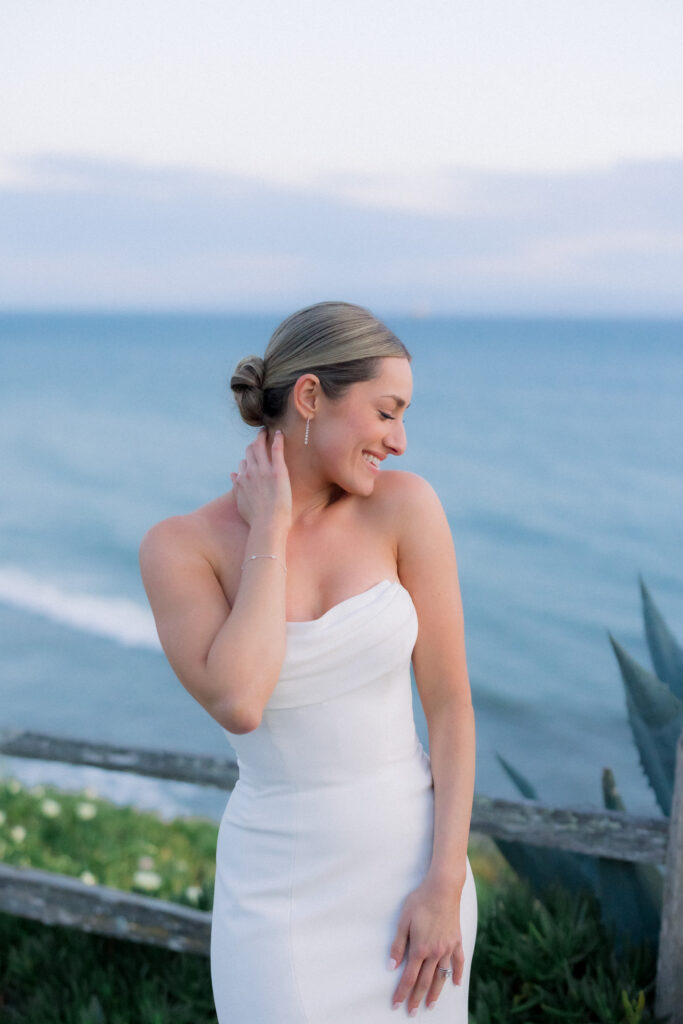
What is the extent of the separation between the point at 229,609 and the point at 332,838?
56 cm

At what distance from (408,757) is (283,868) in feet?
1.24

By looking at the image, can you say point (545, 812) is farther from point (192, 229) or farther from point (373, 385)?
point (192, 229)

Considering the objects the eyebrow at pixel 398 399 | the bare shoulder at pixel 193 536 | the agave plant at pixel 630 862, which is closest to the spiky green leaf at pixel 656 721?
the agave plant at pixel 630 862

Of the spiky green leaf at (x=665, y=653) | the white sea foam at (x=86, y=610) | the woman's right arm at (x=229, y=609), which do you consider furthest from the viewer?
the white sea foam at (x=86, y=610)

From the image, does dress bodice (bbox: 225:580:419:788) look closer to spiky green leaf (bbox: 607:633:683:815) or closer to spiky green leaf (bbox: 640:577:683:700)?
spiky green leaf (bbox: 607:633:683:815)

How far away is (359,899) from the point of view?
83.7 inches

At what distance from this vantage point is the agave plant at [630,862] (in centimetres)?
331

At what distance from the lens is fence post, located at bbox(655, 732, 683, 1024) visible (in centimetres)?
294

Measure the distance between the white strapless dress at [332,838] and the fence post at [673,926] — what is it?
3.31 ft

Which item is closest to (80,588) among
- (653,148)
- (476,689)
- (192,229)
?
(476,689)

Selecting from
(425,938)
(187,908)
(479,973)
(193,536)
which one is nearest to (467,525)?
(479,973)

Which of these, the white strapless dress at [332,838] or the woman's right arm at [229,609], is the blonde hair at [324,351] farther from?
the white strapless dress at [332,838]

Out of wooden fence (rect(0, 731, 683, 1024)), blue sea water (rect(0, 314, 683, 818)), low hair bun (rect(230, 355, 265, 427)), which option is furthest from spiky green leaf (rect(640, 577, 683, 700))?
low hair bun (rect(230, 355, 265, 427))

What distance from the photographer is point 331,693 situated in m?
2.15
